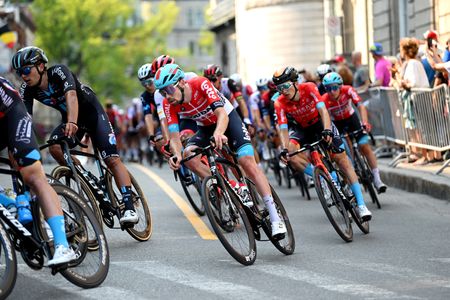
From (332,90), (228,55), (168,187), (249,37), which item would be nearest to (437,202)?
(332,90)

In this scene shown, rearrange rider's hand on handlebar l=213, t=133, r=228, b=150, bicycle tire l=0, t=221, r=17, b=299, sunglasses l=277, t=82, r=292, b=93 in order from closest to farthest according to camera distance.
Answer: bicycle tire l=0, t=221, r=17, b=299
rider's hand on handlebar l=213, t=133, r=228, b=150
sunglasses l=277, t=82, r=292, b=93

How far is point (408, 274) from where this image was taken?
9.25 meters

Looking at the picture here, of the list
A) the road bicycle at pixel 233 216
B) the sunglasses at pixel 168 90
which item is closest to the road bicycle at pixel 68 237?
the road bicycle at pixel 233 216

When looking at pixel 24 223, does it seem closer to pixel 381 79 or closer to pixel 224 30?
pixel 381 79

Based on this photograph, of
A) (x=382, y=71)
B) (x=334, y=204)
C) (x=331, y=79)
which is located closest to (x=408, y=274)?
(x=334, y=204)

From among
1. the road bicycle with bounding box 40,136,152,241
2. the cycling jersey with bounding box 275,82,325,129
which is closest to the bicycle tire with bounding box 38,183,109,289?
A: the road bicycle with bounding box 40,136,152,241

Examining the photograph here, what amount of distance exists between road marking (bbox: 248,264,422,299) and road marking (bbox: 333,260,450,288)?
38cm

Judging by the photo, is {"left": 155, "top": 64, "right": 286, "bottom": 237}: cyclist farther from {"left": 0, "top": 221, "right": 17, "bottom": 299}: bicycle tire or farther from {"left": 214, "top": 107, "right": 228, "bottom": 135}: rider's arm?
{"left": 0, "top": 221, "right": 17, "bottom": 299}: bicycle tire

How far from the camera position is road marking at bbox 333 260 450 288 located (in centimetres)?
873

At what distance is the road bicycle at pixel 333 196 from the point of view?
11.5 m

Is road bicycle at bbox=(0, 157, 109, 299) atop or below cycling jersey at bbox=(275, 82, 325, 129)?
below

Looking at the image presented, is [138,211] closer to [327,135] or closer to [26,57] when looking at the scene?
[327,135]

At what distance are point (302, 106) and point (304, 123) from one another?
44 centimetres

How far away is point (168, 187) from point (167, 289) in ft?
39.0
